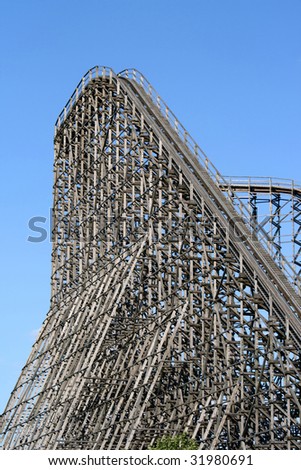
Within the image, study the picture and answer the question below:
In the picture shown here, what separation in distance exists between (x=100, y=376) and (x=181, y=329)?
440 cm

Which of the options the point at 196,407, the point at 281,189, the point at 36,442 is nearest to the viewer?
the point at 196,407

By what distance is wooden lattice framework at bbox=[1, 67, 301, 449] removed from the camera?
29562mm

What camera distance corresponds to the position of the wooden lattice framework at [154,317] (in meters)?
29.6

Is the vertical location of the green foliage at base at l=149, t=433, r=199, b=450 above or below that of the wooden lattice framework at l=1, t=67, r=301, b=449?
below

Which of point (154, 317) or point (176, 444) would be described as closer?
point (176, 444)

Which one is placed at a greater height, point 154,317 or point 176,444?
point 154,317

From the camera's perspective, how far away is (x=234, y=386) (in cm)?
2966

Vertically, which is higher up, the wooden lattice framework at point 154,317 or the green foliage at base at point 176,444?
the wooden lattice framework at point 154,317

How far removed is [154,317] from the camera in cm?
3425
